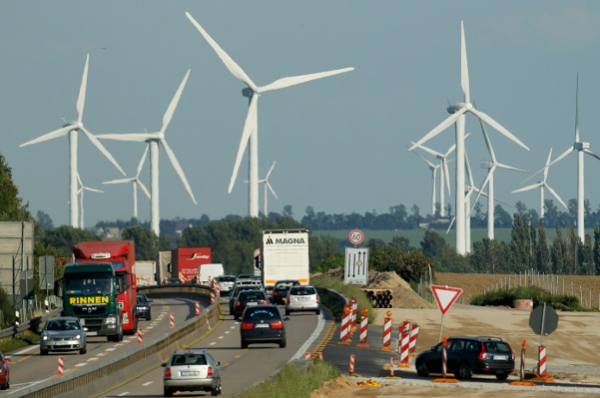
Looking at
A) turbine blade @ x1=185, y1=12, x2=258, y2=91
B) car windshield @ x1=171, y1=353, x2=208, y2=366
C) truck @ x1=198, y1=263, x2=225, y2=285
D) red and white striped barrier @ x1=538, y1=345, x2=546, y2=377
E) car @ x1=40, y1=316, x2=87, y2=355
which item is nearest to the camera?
car windshield @ x1=171, y1=353, x2=208, y2=366

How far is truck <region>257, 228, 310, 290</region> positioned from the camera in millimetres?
74000

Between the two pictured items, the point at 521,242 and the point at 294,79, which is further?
the point at 521,242

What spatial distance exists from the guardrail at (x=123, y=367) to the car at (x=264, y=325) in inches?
109

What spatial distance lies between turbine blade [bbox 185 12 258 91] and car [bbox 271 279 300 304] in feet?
131

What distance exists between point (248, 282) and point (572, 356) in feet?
111

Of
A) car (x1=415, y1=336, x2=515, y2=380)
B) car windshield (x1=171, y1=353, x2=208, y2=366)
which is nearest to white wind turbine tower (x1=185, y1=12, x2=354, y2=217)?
car (x1=415, y1=336, x2=515, y2=380)

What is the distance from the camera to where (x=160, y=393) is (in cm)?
3316

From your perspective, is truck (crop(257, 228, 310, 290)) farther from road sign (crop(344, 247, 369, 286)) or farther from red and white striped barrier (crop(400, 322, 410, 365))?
red and white striped barrier (crop(400, 322, 410, 365))

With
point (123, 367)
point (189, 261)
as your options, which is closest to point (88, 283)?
point (123, 367)

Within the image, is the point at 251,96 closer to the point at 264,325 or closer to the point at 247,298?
the point at 247,298

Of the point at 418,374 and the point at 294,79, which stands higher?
the point at 294,79

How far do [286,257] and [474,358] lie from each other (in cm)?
3582

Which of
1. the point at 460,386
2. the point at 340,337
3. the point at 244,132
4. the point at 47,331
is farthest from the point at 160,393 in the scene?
the point at 244,132

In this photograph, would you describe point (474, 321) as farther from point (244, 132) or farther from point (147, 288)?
point (244, 132)
